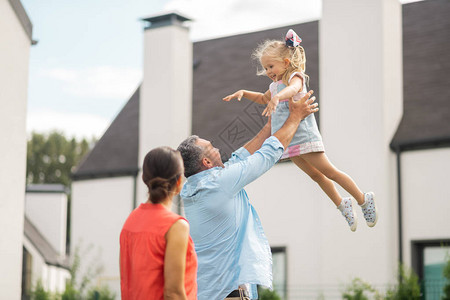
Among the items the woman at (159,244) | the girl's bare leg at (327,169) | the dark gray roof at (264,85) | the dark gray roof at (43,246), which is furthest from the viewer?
the dark gray roof at (43,246)

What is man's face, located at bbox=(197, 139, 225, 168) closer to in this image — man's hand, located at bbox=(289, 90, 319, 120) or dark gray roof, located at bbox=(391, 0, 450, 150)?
man's hand, located at bbox=(289, 90, 319, 120)

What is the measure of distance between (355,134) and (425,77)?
228 cm

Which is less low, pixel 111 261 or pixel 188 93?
pixel 188 93

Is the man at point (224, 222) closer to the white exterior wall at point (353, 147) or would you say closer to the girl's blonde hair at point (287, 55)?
the girl's blonde hair at point (287, 55)

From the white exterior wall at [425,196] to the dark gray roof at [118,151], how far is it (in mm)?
6693

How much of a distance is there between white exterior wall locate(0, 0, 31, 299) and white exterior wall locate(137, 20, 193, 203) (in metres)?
5.74

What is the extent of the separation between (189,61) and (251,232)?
1360 centimetres

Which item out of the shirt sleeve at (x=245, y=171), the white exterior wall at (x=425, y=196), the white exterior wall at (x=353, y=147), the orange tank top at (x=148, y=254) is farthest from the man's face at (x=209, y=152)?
the white exterior wall at (x=425, y=196)

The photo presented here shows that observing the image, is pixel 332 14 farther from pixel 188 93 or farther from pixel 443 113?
pixel 188 93

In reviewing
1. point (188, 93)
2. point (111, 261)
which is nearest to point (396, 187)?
point (188, 93)

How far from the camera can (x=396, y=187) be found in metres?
13.4

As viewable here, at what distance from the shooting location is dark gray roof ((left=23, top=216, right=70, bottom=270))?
2419 cm

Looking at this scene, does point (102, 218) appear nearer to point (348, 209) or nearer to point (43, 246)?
point (43, 246)

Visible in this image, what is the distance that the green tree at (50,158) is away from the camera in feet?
164
